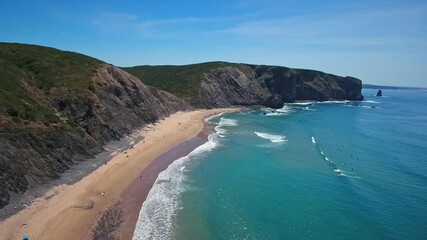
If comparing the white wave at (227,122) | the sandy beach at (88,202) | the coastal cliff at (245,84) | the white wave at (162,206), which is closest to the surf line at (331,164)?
the white wave at (162,206)

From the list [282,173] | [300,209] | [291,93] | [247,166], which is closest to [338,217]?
[300,209]

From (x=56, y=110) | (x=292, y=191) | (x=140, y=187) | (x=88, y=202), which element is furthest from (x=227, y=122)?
(x=88, y=202)

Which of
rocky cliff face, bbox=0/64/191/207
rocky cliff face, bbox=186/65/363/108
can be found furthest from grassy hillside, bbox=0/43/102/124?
rocky cliff face, bbox=186/65/363/108

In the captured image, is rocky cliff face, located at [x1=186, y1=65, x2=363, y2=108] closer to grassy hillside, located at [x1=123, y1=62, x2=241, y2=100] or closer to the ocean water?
grassy hillside, located at [x1=123, y1=62, x2=241, y2=100]

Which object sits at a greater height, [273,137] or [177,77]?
[177,77]

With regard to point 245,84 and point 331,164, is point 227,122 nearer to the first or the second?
point 331,164
